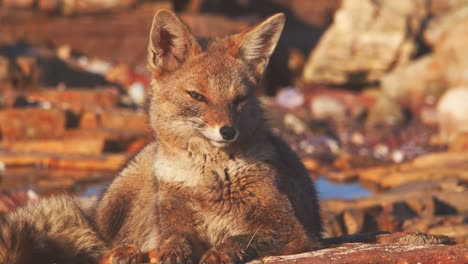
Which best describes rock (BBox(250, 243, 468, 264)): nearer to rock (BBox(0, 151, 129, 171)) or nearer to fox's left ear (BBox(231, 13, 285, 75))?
fox's left ear (BBox(231, 13, 285, 75))

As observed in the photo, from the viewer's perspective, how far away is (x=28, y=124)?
17.5 metres

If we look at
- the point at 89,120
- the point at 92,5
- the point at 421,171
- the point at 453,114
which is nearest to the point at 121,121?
the point at 89,120

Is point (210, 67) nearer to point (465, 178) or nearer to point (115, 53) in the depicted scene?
point (465, 178)

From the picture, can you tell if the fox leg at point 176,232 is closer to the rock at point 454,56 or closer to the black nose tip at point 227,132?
the black nose tip at point 227,132

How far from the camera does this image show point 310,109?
998 inches

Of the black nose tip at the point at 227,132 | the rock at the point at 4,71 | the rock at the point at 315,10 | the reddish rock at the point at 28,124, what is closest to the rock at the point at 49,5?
the rock at the point at 4,71

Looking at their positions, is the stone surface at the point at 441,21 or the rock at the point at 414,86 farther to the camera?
the stone surface at the point at 441,21

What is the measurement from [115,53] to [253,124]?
69.1 feet

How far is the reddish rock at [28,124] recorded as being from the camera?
57.5 feet

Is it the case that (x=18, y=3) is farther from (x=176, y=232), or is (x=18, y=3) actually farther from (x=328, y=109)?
(x=176, y=232)

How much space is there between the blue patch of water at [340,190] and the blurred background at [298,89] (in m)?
0.04

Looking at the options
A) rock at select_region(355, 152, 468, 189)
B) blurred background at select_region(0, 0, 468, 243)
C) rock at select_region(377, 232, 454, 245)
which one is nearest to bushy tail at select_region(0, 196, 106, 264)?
rock at select_region(377, 232, 454, 245)

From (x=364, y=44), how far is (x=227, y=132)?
2081 centimetres

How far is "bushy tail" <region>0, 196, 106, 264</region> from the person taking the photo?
6.39 metres
